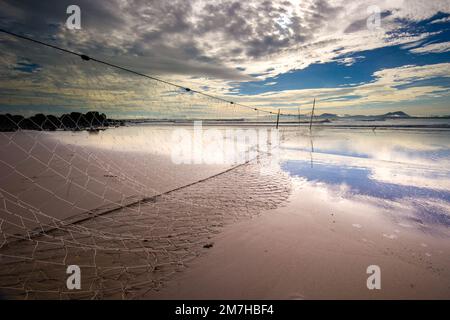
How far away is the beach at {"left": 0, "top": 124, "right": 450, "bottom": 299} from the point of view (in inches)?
118

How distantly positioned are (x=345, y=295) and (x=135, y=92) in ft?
38.1

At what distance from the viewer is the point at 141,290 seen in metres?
2.86

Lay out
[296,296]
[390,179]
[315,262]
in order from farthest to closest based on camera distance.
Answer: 1. [390,179]
2. [315,262]
3. [296,296]

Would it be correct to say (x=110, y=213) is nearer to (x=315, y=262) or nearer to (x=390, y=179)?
(x=315, y=262)

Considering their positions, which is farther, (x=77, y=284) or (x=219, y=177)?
(x=219, y=177)

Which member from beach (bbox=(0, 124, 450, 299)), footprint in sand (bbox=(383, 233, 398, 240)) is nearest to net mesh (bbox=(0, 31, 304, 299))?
beach (bbox=(0, 124, 450, 299))

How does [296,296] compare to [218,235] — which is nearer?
[296,296]

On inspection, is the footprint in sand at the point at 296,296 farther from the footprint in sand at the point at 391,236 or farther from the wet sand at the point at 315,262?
the footprint in sand at the point at 391,236

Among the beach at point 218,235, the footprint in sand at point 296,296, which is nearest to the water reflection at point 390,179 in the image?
the beach at point 218,235

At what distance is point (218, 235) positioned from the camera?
172 inches

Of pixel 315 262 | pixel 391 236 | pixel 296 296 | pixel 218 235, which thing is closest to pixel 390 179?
pixel 391 236

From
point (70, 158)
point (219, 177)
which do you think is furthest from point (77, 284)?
point (70, 158)
